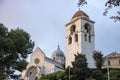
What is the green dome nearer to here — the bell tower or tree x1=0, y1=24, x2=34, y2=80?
the bell tower

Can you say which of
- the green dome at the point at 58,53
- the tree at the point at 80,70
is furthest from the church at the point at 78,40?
the green dome at the point at 58,53

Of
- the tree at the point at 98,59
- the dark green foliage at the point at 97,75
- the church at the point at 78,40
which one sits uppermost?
the church at the point at 78,40

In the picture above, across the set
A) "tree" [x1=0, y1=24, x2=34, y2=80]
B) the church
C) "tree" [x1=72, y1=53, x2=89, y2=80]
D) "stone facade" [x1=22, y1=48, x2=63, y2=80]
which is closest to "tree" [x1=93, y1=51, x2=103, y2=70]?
"tree" [x1=72, y1=53, x2=89, y2=80]

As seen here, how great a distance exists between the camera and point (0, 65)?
2414 cm

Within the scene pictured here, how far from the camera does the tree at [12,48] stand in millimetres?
24188

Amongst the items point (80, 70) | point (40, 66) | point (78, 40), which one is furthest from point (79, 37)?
point (80, 70)

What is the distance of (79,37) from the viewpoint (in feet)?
192

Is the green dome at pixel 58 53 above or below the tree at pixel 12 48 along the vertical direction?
above

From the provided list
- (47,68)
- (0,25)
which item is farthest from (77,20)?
(0,25)

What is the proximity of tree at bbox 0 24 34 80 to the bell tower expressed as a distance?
31.4m

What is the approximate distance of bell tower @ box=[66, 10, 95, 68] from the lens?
189ft

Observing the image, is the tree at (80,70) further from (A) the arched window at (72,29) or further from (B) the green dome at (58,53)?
(B) the green dome at (58,53)

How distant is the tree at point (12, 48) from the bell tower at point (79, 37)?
31.4m

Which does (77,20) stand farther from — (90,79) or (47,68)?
(90,79)
